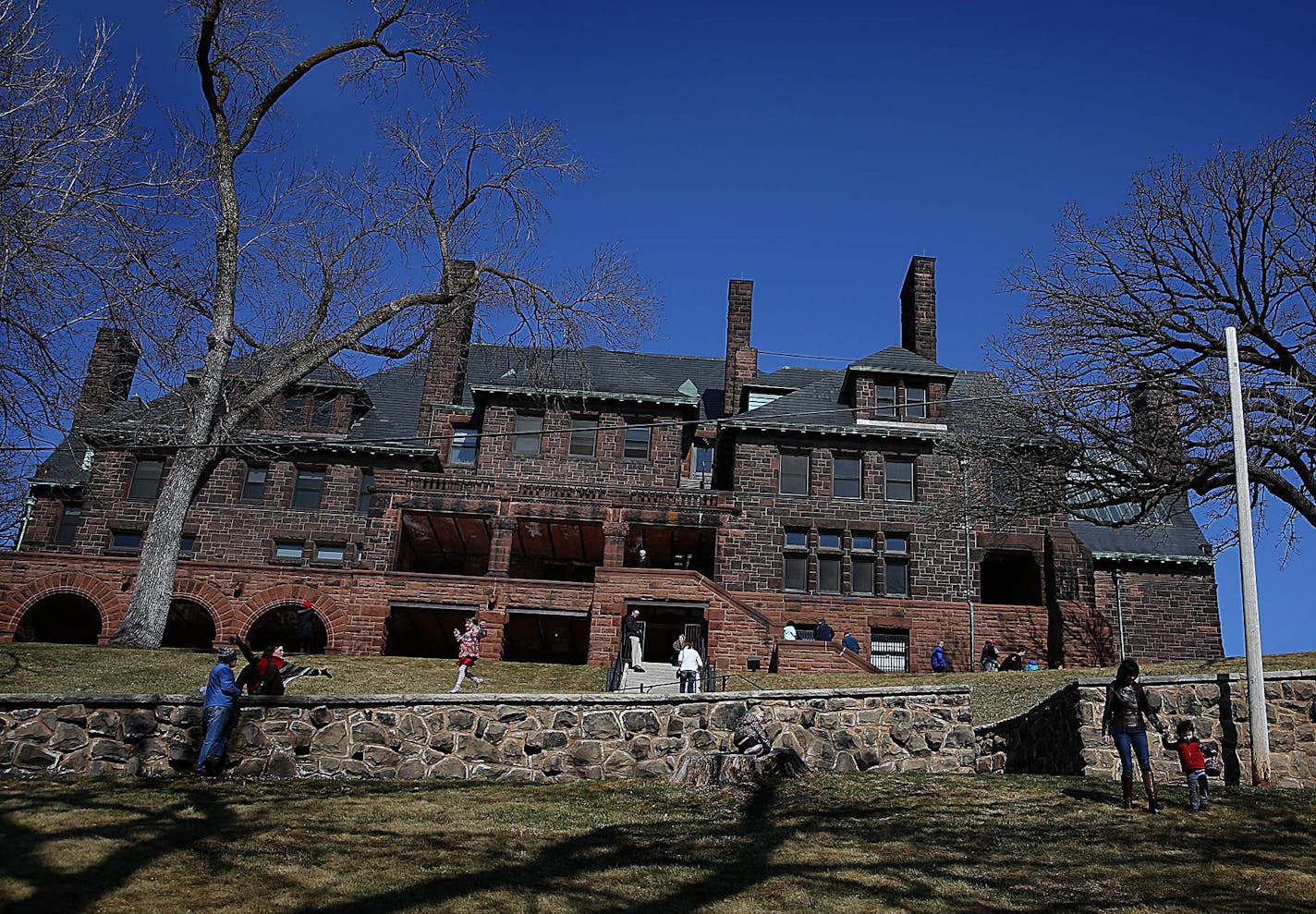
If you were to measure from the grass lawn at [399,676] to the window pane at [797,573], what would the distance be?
8883 mm

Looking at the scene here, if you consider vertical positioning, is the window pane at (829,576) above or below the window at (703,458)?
below

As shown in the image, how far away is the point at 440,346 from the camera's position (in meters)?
43.4

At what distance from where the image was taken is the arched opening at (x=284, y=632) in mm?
33312

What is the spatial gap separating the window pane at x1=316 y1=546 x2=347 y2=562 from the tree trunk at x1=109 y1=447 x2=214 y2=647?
13404 millimetres

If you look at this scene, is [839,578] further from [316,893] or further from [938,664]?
[316,893]

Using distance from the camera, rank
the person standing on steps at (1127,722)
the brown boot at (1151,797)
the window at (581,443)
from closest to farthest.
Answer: the brown boot at (1151,797) < the person standing on steps at (1127,722) < the window at (581,443)

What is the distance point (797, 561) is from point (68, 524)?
2623 cm

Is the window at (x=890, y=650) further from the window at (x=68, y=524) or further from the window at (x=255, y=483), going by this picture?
the window at (x=68, y=524)

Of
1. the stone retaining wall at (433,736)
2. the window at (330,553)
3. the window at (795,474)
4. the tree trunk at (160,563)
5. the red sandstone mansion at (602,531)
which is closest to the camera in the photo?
the stone retaining wall at (433,736)

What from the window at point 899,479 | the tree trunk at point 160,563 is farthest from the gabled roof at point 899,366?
the tree trunk at point 160,563

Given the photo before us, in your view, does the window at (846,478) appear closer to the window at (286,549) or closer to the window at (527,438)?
the window at (527,438)

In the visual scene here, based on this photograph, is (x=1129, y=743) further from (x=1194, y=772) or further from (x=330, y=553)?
(x=330, y=553)

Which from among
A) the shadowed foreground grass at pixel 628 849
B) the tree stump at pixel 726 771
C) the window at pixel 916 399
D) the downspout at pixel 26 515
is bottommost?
the shadowed foreground grass at pixel 628 849

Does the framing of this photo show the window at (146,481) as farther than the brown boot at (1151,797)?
Yes
